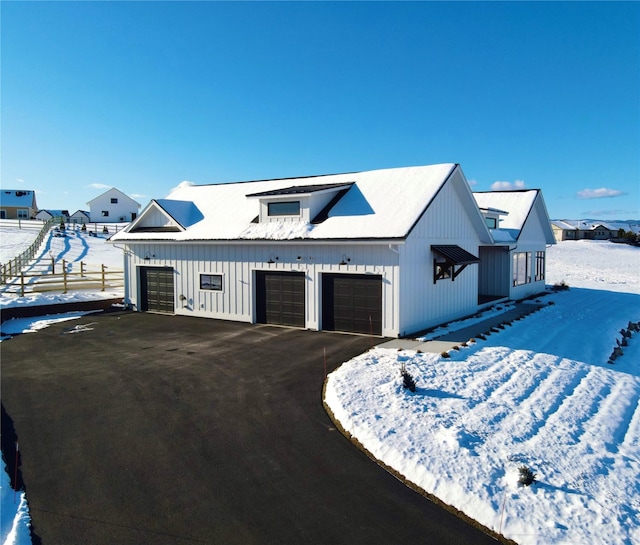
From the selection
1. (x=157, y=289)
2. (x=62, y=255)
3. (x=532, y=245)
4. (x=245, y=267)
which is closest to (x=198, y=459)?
(x=245, y=267)

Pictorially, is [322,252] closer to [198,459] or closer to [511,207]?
[198,459]

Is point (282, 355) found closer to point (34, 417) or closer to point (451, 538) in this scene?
point (34, 417)

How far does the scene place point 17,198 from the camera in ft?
220

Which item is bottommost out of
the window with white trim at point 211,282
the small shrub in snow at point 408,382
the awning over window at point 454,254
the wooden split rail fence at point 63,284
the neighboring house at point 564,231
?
the small shrub in snow at point 408,382

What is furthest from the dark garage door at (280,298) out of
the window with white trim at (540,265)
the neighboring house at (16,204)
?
the neighboring house at (16,204)

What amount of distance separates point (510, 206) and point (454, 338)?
14.1 metres

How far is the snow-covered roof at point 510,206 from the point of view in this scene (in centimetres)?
2209

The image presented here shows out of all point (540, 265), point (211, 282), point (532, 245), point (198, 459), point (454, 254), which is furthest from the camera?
point (540, 265)

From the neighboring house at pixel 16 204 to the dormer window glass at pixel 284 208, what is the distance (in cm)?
6554

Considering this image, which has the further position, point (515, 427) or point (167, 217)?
point (167, 217)

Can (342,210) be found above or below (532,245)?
above

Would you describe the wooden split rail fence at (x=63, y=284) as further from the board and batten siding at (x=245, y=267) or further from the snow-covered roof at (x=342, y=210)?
the snow-covered roof at (x=342, y=210)

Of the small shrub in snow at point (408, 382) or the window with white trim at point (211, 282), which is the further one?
the window with white trim at point (211, 282)

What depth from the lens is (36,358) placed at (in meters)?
11.9
